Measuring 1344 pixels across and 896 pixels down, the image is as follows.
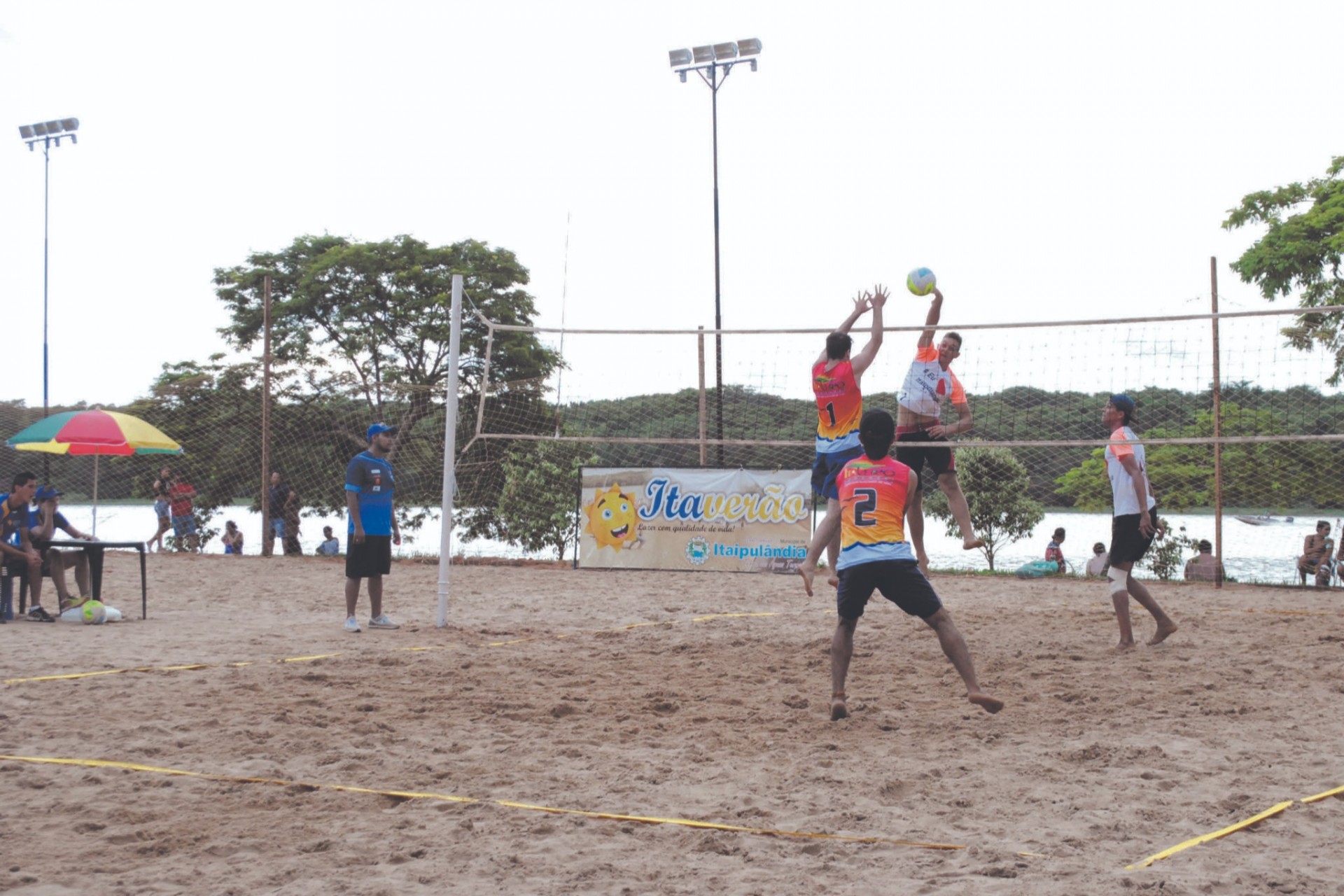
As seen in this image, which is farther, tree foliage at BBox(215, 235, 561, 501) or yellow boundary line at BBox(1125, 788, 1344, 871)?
tree foliage at BBox(215, 235, 561, 501)

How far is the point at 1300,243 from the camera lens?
1750 cm

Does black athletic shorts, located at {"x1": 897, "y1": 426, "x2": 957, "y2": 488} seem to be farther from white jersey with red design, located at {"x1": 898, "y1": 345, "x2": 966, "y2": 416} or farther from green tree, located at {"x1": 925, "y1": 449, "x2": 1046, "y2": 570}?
green tree, located at {"x1": 925, "y1": 449, "x2": 1046, "y2": 570}

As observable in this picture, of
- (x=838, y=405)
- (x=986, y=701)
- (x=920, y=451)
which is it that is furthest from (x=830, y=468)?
(x=986, y=701)

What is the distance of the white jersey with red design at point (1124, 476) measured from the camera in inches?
255

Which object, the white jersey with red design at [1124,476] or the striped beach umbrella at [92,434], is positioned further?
the striped beach umbrella at [92,434]

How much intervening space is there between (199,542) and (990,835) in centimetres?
1584

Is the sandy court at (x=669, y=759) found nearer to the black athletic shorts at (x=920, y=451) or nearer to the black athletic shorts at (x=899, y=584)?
the black athletic shorts at (x=899, y=584)

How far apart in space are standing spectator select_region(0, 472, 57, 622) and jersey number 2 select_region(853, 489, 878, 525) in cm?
661

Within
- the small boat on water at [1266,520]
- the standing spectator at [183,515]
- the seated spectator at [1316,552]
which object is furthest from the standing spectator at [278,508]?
the seated spectator at [1316,552]

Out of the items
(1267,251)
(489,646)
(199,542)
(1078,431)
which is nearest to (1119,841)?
(489,646)

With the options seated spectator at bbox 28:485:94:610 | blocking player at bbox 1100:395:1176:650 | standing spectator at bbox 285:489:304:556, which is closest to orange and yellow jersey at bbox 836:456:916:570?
blocking player at bbox 1100:395:1176:650

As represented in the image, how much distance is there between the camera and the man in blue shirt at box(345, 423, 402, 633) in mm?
7684

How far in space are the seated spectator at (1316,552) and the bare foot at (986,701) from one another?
9021 mm

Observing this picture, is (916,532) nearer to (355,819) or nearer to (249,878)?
(355,819)
